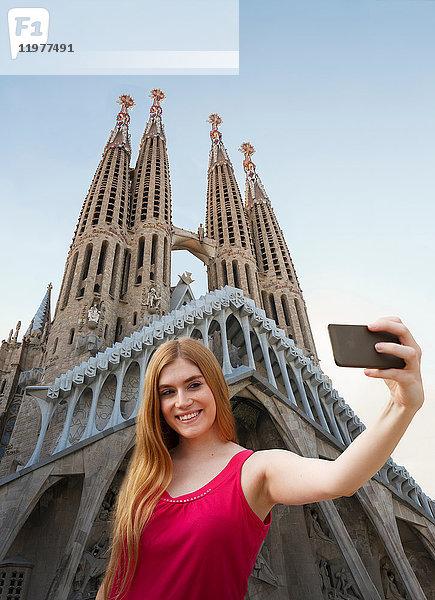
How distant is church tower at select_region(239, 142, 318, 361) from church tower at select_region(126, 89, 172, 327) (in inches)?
352

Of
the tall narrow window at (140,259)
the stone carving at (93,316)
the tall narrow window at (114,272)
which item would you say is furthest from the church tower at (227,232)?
the stone carving at (93,316)

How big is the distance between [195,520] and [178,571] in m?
0.17

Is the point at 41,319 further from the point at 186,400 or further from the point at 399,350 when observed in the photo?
the point at 399,350

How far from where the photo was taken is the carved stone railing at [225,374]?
14180mm

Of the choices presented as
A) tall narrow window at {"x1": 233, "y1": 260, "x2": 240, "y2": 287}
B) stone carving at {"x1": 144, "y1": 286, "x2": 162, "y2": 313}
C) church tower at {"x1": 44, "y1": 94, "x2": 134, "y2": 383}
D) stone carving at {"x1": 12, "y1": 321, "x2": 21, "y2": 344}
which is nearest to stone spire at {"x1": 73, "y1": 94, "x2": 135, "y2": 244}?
church tower at {"x1": 44, "y1": 94, "x2": 134, "y2": 383}

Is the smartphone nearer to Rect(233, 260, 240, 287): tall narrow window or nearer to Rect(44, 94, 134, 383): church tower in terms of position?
Rect(44, 94, 134, 383): church tower

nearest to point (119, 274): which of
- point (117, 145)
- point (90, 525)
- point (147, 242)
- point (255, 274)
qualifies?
point (147, 242)

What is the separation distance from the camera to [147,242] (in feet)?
91.0

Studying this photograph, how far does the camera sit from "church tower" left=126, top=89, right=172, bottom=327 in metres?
24.2

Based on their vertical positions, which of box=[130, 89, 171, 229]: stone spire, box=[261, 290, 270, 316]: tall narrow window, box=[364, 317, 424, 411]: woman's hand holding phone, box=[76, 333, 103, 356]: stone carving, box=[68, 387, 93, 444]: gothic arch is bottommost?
box=[364, 317, 424, 411]: woman's hand holding phone

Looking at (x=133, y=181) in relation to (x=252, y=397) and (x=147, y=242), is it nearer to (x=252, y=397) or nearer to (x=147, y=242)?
(x=147, y=242)

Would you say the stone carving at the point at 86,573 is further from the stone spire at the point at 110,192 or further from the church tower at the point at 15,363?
the stone spire at the point at 110,192

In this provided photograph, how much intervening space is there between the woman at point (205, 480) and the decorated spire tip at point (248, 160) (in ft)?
150

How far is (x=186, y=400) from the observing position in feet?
6.28
